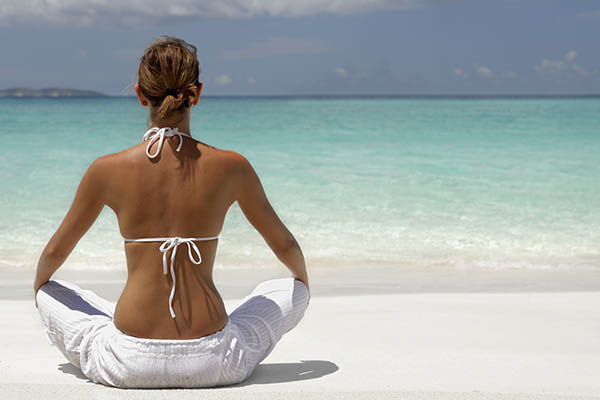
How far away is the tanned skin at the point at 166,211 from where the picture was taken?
211 cm

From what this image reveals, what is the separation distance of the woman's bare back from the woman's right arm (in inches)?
1.5

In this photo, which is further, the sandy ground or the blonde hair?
the sandy ground

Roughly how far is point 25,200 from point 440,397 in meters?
7.45

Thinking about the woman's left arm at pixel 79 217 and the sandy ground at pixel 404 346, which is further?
the sandy ground at pixel 404 346

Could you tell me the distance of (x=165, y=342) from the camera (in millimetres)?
2154

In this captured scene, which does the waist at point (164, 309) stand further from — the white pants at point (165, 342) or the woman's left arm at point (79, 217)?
the woman's left arm at point (79, 217)

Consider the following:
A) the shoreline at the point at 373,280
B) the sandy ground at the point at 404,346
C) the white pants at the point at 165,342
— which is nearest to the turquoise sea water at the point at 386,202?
the shoreline at the point at 373,280

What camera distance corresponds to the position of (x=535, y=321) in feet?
11.3

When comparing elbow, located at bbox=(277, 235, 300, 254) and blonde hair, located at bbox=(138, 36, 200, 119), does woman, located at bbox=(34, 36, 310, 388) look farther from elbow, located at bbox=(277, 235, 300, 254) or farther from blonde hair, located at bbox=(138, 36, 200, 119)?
elbow, located at bbox=(277, 235, 300, 254)

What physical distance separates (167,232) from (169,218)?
0.14 feet

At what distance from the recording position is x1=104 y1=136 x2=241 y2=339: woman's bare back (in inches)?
83.0

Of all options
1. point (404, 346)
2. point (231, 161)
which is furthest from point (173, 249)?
point (404, 346)

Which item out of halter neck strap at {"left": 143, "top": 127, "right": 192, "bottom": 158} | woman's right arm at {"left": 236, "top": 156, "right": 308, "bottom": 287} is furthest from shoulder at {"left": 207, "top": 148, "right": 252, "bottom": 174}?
halter neck strap at {"left": 143, "top": 127, "right": 192, "bottom": 158}

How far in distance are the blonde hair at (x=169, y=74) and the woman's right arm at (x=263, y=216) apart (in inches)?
10.2
